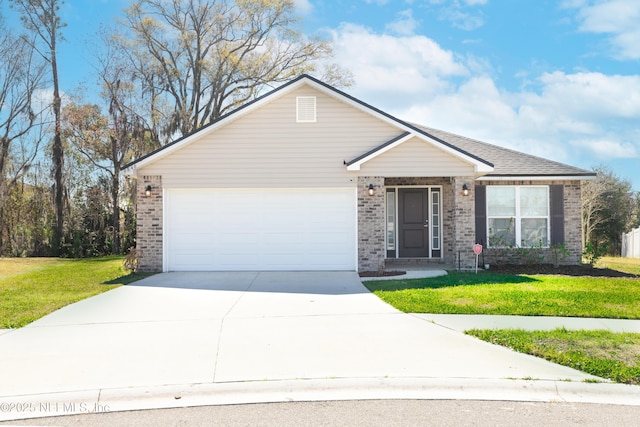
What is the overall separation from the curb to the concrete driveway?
0.08 ft

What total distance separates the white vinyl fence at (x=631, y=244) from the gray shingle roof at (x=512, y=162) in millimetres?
12979

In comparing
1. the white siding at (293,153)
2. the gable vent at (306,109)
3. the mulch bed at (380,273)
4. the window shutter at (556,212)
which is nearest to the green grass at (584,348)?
the mulch bed at (380,273)

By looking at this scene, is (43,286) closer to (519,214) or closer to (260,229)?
(260,229)

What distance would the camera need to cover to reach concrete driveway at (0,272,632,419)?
5211 millimetres

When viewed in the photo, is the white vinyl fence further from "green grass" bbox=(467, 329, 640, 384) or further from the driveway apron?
"green grass" bbox=(467, 329, 640, 384)

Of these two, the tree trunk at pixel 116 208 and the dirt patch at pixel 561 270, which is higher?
the tree trunk at pixel 116 208

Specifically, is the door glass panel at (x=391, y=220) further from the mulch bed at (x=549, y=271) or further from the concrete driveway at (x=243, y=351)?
the concrete driveway at (x=243, y=351)

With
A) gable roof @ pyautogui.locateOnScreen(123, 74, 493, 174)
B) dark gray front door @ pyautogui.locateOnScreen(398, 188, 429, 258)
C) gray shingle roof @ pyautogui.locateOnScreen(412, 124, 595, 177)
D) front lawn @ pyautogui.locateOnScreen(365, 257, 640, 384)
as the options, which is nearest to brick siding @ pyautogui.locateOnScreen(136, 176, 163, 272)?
gable roof @ pyautogui.locateOnScreen(123, 74, 493, 174)

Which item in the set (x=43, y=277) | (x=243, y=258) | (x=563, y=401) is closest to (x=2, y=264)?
(x=43, y=277)

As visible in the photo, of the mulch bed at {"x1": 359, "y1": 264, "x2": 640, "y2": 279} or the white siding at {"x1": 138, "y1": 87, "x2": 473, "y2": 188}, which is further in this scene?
the white siding at {"x1": 138, "y1": 87, "x2": 473, "y2": 188}

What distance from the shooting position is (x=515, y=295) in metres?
10.0

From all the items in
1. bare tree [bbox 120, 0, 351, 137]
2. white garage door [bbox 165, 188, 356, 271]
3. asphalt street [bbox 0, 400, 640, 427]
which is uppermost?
bare tree [bbox 120, 0, 351, 137]

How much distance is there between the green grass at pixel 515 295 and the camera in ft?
28.1

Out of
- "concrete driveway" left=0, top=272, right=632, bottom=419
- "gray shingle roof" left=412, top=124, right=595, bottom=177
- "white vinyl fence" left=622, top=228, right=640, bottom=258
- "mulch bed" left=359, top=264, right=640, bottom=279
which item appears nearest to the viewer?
"concrete driveway" left=0, top=272, right=632, bottom=419
